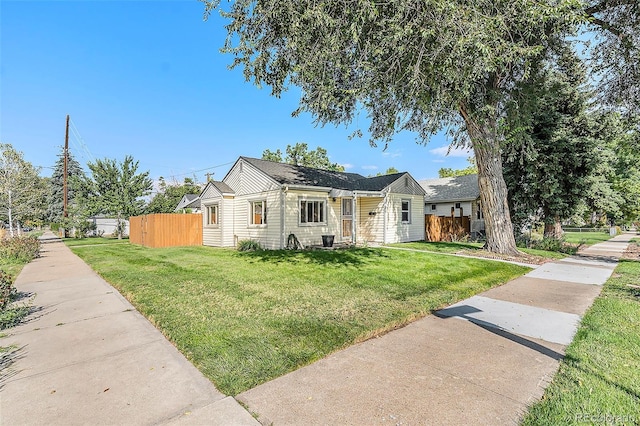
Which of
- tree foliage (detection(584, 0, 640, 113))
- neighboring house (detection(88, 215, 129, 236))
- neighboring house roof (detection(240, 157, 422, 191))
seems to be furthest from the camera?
neighboring house (detection(88, 215, 129, 236))

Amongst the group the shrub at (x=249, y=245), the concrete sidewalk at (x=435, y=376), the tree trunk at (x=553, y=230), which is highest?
the tree trunk at (x=553, y=230)

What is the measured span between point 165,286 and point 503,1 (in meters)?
9.09

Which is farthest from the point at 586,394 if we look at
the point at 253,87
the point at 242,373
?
the point at 253,87

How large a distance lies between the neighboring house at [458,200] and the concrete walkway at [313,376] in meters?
16.1

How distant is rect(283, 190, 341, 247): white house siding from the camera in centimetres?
1261

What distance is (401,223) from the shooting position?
16.2m

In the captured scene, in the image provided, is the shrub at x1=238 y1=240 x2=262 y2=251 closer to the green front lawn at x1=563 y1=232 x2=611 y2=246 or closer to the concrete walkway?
the concrete walkway

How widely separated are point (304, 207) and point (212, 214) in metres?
6.16

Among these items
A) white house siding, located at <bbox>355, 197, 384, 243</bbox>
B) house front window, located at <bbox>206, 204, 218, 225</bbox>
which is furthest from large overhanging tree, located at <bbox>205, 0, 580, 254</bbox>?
house front window, located at <bbox>206, 204, 218, 225</bbox>

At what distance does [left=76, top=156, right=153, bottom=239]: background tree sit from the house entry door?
1706 cm

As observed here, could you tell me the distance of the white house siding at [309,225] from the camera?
1261 centimetres

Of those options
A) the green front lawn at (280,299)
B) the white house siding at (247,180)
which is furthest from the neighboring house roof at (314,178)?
the green front lawn at (280,299)

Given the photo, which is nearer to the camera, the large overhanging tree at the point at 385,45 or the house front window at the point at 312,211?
the large overhanging tree at the point at 385,45

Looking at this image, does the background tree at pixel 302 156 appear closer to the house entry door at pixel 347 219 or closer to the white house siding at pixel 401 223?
the white house siding at pixel 401 223
